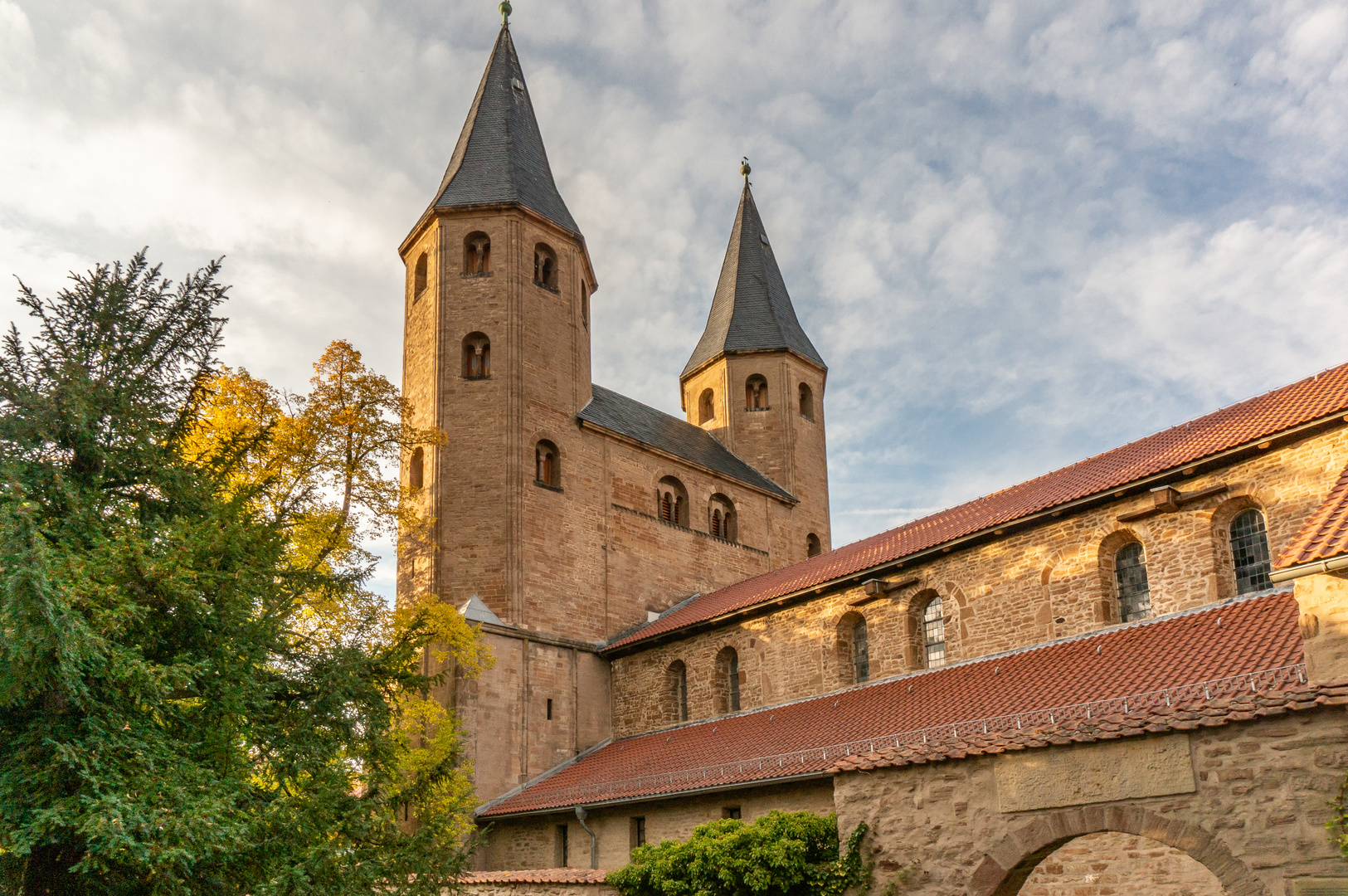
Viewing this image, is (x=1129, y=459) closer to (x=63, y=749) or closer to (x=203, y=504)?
(x=203, y=504)

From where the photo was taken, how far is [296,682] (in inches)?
511

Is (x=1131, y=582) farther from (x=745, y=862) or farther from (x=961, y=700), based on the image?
(x=745, y=862)

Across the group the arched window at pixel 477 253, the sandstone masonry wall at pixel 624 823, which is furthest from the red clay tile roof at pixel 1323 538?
the arched window at pixel 477 253

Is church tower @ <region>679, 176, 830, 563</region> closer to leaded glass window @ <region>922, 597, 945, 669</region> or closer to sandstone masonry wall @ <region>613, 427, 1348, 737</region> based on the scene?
sandstone masonry wall @ <region>613, 427, 1348, 737</region>

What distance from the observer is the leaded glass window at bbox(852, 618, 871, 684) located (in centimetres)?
2016

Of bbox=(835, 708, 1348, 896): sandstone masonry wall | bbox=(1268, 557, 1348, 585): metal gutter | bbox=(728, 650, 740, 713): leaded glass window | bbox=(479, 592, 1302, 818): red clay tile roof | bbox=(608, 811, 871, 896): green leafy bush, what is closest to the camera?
bbox=(835, 708, 1348, 896): sandstone masonry wall

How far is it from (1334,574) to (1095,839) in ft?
17.9

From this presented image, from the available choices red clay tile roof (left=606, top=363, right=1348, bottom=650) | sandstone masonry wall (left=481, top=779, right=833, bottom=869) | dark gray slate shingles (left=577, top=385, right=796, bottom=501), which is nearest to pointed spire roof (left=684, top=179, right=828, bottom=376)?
dark gray slate shingles (left=577, top=385, right=796, bottom=501)

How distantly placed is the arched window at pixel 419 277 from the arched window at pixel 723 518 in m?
10.0

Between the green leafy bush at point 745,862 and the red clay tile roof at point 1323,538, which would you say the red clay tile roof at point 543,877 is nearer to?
the green leafy bush at point 745,862

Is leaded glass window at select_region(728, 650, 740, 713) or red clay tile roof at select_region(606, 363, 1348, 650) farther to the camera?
leaded glass window at select_region(728, 650, 740, 713)

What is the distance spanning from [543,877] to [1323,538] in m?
10.4

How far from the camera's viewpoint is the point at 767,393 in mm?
35469

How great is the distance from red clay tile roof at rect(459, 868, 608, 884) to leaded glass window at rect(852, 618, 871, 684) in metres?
7.26
